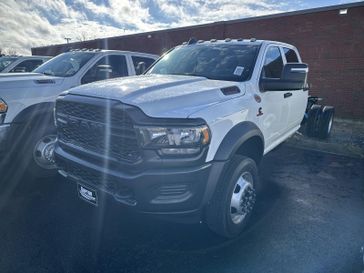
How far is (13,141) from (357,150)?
22.8ft

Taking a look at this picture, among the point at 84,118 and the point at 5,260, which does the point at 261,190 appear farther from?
the point at 5,260

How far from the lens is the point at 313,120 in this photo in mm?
7102

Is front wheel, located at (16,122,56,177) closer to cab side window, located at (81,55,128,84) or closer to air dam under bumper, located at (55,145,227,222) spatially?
cab side window, located at (81,55,128,84)

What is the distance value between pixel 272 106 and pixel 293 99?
1.07m

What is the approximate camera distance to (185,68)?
13.1 ft

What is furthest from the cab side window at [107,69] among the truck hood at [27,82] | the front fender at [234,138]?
the front fender at [234,138]

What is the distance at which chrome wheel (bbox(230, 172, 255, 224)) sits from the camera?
3.02m

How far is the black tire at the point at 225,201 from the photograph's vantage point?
9.02ft

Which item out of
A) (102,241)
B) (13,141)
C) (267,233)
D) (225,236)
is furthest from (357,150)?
(13,141)

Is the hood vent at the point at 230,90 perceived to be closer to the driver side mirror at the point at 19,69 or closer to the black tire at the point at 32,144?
the black tire at the point at 32,144

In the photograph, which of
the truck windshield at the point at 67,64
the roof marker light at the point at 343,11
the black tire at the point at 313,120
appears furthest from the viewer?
the roof marker light at the point at 343,11

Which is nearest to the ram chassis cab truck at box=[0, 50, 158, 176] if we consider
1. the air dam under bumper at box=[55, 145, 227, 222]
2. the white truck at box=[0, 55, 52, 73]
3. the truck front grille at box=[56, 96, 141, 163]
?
the truck front grille at box=[56, 96, 141, 163]

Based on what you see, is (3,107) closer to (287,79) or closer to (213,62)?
(213,62)

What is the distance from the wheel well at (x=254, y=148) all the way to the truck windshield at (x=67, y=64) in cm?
334
